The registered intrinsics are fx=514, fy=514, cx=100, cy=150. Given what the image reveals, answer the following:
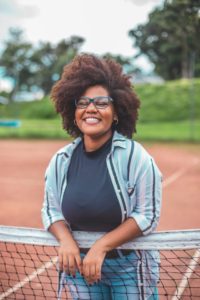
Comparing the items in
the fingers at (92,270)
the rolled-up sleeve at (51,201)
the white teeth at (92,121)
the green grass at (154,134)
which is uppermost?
the white teeth at (92,121)

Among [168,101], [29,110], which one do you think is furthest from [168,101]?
[29,110]

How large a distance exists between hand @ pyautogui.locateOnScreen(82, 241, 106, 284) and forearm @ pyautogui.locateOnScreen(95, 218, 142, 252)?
2 centimetres

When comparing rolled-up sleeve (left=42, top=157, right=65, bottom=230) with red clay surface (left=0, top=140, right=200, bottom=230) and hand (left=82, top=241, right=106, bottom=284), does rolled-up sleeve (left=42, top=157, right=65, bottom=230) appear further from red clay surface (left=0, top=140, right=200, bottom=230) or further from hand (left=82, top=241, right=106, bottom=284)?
red clay surface (left=0, top=140, right=200, bottom=230)

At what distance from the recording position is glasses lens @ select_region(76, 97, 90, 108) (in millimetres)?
2447

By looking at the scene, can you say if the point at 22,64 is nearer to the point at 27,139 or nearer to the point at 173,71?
the point at 173,71

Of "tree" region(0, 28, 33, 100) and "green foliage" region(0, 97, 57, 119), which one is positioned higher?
"tree" region(0, 28, 33, 100)

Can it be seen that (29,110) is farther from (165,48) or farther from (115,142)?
(115,142)

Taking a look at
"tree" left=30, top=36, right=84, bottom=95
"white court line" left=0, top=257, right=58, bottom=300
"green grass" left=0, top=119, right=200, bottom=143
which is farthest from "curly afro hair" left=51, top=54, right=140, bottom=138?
"tree" left=30, top=36, right=84, bottom=95

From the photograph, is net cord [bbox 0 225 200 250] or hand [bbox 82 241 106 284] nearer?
hand [bbox 82 241 106 284]

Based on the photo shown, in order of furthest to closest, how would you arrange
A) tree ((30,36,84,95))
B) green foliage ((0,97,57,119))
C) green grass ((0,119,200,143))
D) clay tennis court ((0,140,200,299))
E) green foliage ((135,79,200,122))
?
tree ((30,36,84,95))
green foliage ((0,97,57,119))
green foliage ((135,79,200,122))
green grass ((0,119,200,143))
clay tennis court ((0,140,200,299))

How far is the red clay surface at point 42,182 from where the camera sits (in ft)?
29.0

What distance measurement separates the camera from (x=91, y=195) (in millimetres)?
2346

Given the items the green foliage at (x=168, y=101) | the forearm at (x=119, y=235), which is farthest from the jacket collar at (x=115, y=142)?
the green foliage at (x=168, y=101)

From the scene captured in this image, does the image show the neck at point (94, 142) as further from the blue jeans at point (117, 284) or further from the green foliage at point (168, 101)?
the green foliage at point (168, 101)
